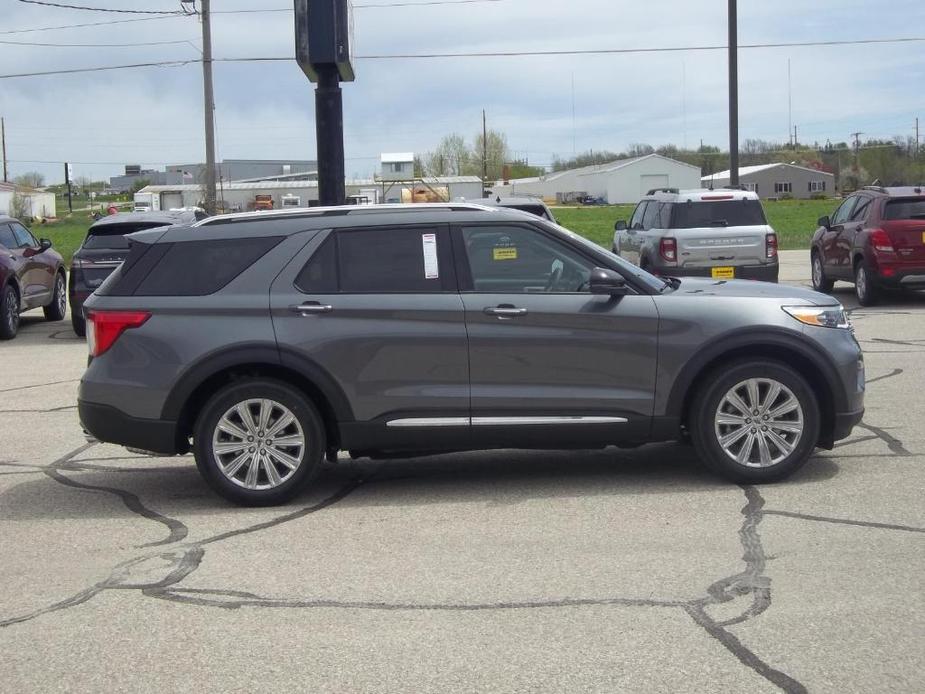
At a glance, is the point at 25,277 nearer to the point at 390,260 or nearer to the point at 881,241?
the point at 390,260

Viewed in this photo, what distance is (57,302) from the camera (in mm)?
20172

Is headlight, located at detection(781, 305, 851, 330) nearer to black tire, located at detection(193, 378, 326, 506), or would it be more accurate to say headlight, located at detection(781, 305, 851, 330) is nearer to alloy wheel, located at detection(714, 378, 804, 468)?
alloy wheel, located at detection(714, 378, 804, 468)

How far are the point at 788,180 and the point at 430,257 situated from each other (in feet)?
449

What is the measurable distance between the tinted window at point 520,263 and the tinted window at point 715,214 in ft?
34.6

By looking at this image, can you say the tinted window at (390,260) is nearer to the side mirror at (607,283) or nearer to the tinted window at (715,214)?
the side mirror at (607,283)

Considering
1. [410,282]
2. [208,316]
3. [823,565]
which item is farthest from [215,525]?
[823,565]

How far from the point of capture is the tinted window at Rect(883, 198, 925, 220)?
17.6m

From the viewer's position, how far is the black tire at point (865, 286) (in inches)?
709

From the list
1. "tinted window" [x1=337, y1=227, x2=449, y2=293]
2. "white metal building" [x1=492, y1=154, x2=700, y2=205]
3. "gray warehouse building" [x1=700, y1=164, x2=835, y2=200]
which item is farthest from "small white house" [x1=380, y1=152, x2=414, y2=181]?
"tinted window" [x1=337, y1=227, x2=449, y2=293]

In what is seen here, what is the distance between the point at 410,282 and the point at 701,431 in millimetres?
1996

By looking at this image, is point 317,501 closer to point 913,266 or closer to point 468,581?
point 468,581

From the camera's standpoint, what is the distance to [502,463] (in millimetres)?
8508

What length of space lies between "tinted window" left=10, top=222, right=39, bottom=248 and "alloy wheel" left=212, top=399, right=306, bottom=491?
1258 cm

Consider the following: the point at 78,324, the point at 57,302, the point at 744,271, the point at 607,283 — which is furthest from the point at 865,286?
the point at 57,302
